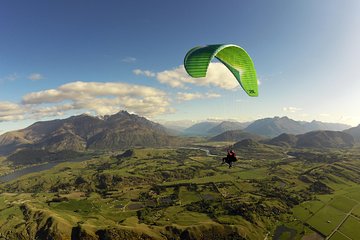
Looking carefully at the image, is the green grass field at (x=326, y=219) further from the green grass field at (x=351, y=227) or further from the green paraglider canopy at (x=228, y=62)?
the green paraglider canopy at (x=228, y=62)

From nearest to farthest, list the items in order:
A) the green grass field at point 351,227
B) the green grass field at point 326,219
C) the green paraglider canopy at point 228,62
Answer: the green paraglider canopy at point 228,62, the green grass field at point 351,227, the green grass field at point 326,219

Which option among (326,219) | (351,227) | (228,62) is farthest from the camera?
(326,219)

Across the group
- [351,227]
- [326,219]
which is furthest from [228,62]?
[326,219]

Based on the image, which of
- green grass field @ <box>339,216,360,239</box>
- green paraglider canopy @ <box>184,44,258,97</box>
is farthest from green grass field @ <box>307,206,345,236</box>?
green paraglider canopy @ <box>184,44,258,97</box>

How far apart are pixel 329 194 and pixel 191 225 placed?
→ 106 m

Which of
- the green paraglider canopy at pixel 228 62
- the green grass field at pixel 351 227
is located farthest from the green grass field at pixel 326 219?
the green paraglider canopy at pixel 228 62

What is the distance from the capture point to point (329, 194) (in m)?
187

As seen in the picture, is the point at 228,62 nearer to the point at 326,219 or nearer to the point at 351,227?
the point at 351,227

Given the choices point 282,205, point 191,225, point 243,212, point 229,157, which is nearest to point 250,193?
point 282,205

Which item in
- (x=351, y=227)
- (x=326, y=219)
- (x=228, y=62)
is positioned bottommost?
(x=351, y=227)

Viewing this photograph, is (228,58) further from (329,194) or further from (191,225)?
(329,194)

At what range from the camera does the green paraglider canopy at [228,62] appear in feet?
111

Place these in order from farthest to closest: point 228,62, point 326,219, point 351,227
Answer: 1. point 326,219
2. point 351,227
3. point 228,62

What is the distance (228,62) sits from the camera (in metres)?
39.7
